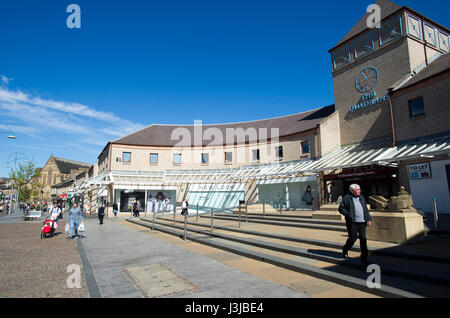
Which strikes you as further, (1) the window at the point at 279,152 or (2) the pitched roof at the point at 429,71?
(1) the window at the point at 279,152

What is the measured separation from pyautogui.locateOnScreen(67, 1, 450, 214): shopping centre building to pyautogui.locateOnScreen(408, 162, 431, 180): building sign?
52mm

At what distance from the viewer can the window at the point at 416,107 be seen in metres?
16.1

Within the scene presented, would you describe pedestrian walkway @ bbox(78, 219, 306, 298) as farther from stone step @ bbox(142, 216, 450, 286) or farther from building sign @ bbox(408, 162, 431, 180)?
building sign @ bbox(408, 162, 431, 180)

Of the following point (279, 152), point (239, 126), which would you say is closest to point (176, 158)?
point (239, 126)

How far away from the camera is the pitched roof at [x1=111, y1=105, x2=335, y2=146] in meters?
27.1

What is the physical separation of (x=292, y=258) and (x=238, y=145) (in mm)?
24221

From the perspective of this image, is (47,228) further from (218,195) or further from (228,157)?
(228,157)

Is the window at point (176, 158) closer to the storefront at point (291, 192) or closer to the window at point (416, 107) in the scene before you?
the storefront at point (291, 192)

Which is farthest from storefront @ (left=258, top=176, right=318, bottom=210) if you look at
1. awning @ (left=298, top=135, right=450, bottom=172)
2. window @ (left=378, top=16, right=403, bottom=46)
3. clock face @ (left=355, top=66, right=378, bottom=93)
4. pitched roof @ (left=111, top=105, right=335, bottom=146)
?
window @ (left=378, top=16, right=403, bottom=46)

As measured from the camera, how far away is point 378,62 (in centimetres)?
1970

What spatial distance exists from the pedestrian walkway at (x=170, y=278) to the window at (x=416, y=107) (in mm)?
14991

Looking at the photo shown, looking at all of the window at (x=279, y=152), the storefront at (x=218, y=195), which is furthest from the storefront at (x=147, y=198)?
the window at (x=279, y=152)
